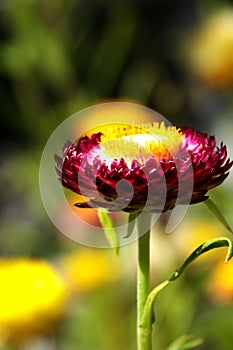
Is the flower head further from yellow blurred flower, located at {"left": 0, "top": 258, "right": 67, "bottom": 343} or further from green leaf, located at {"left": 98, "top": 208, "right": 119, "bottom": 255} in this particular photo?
yellow blurred flower, located at {"left": 0, "top": 258, "right": 67, "bottom": 343}

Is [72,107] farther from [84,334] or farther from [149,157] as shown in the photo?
[149,157]

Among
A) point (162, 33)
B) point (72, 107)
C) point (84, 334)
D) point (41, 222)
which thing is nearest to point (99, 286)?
point (84, 334)

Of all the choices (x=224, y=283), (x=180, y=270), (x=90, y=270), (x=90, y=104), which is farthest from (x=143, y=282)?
(x=90, y=104)

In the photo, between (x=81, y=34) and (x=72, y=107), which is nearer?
(x=72, y=107)

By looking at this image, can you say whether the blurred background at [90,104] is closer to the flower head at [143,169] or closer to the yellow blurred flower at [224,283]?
the yellow blurred flower at [224,283]

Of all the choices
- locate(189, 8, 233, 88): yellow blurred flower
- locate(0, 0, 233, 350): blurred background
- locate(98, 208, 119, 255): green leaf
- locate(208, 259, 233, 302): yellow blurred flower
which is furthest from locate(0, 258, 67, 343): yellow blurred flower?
locate(189, 8, 233, 88): yellow blurred flower

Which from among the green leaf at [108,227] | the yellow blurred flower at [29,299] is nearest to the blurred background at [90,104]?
the yellow blurred flower at [29,299]

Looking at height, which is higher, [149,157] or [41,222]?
[149,157]
